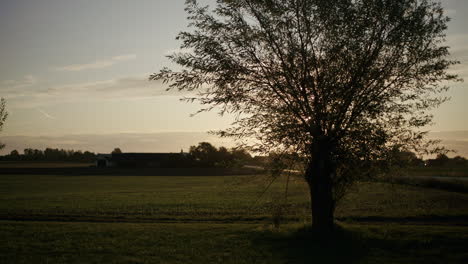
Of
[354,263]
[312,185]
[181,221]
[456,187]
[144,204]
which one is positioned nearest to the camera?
[354,263]

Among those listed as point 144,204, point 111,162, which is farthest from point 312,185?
point 111,162

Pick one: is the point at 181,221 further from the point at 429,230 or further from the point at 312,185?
the point at 429,230

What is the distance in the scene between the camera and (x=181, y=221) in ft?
96.0

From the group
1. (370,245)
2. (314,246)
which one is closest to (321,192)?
(314,246)

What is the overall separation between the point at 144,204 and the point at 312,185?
23.7 meters

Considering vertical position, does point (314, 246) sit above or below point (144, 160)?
below

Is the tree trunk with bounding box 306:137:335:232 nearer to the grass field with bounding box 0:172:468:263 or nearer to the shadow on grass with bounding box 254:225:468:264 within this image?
the shadow on grass with bounding box 254:225:468:264

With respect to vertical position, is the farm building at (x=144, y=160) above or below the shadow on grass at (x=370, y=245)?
above

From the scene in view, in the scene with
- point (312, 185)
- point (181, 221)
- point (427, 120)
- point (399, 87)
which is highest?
point (399, 87)

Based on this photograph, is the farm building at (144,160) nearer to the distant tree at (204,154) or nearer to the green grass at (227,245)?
the distant tree at (204,154)

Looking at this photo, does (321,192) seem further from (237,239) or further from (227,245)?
(227,245)

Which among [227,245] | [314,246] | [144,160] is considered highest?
[144,160]

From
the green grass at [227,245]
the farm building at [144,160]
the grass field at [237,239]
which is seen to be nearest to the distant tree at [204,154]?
the farm building at [144,160]

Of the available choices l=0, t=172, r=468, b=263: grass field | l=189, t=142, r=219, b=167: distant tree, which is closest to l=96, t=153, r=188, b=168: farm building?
l=189, t=142, r=219, b=167: distant tree
